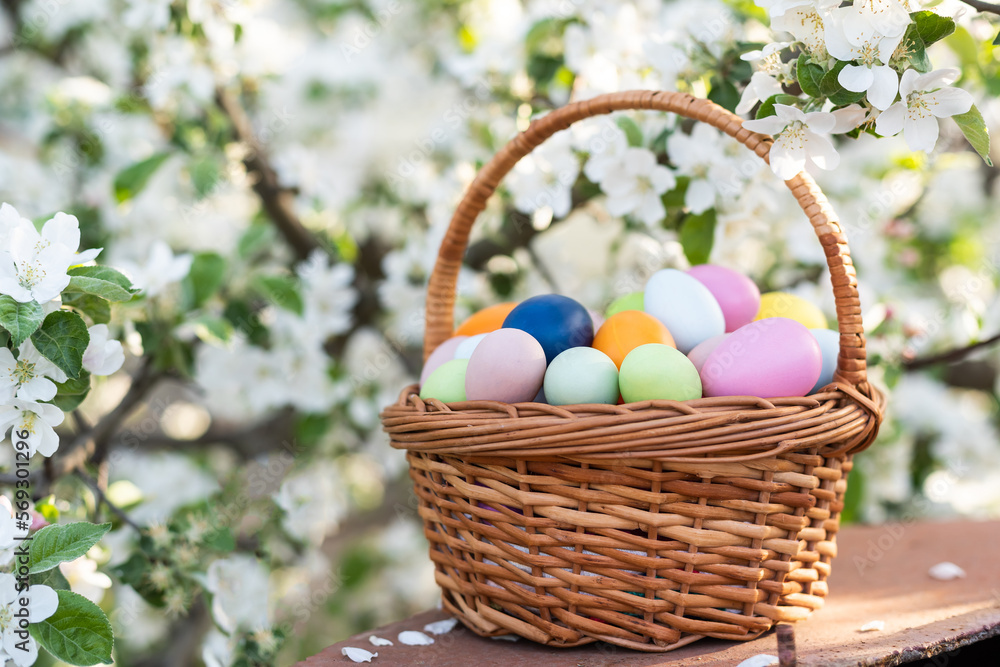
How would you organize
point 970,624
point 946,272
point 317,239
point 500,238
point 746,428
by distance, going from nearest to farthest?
point 746,428, point 970,624, point 500,238, point 317,239, point 946,272

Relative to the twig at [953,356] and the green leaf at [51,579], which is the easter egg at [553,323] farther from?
the twig at [953,356]

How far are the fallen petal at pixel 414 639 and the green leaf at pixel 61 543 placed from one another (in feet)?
1.49

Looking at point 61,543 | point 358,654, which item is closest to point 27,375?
point 61,543

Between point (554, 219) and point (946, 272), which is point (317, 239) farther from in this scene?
point (946, 272)

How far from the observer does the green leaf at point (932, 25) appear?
2.85ft

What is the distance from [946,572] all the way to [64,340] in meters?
1.48

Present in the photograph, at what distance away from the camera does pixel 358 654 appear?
100 cm

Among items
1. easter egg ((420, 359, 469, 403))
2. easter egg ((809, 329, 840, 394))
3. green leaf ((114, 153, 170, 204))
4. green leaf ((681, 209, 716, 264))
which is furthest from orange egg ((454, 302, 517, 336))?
green leaf ((114, 153, 170, 204))

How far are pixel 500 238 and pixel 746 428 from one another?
1177mm

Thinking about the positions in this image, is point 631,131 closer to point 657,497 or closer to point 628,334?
point 628,334

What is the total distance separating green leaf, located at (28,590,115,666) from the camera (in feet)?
2.72

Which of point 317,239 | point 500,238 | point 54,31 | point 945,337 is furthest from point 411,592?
point 54,31

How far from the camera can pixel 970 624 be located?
98 cm

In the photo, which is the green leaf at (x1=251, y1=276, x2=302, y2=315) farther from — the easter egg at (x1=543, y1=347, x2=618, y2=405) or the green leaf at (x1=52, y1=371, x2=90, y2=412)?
the easter egg at (x1=543, y1=347, x2=618, y2=405)
